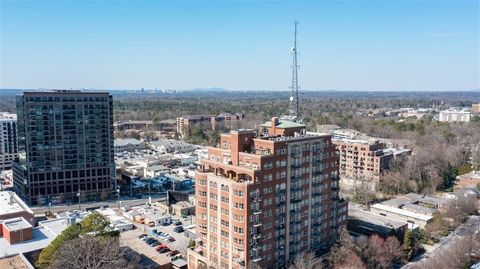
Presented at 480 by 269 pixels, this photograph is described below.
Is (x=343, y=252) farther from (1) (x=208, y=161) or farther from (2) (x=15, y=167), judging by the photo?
(2) (x=15, y=167)


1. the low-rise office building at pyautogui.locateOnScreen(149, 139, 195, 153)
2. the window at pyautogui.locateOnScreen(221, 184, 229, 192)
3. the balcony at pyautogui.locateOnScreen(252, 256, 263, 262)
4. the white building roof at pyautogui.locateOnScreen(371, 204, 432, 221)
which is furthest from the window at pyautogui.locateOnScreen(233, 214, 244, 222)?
the low-rise office building at pyautogui.locateOnScreen(149, 139, 195, 153)

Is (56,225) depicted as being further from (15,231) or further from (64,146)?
(64,146)

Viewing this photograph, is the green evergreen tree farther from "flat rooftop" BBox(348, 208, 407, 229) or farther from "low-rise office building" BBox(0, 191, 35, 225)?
"low-rise office building" BBox(0, 191, 35, 225)

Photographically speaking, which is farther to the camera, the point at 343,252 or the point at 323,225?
the point at 323,225

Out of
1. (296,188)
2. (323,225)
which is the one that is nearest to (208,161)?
(296,188)

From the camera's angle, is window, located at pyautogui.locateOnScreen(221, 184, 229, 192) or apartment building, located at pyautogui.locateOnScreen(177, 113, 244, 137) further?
apartment building, located at pyautogui.locateOnScreen(177, 113, 244, 137)

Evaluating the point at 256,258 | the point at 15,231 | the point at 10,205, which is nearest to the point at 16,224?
the point at 15,231

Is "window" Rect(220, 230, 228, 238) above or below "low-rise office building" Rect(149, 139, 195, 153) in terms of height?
above

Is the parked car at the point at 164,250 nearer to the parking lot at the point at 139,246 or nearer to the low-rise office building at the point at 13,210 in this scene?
the parking lot at the point at 139,246
